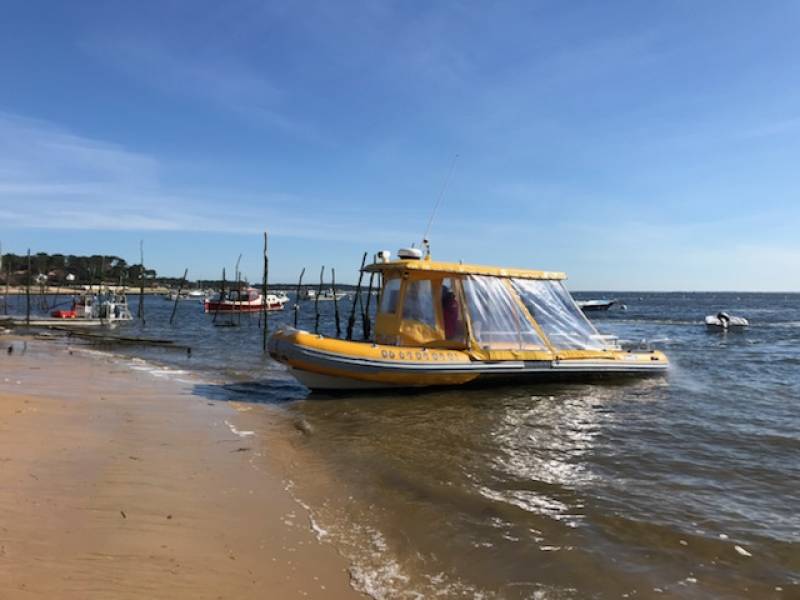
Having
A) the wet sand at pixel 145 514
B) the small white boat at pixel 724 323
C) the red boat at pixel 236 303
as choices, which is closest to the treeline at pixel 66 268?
the red boat at pixel 236 303

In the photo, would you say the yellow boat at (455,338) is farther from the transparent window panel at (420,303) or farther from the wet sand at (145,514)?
the wet sand at (145,514)

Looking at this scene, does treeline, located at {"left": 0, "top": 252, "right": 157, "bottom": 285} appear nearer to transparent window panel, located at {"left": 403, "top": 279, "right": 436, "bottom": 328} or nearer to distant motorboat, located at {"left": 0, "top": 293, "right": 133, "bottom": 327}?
distant motorboat, located at {"left": 0, "top": 293, "right": 133, "bottom": 327}

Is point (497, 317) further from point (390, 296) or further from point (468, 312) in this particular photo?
point (390, 296)

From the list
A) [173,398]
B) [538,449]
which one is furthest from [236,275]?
[538,449]

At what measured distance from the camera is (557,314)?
13.3 m

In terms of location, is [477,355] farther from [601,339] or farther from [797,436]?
[797,436]

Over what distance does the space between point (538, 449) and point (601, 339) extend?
252 inches

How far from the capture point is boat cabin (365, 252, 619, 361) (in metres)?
12.2

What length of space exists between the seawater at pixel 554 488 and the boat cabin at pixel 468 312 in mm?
966

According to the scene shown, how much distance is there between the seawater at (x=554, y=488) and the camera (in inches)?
178

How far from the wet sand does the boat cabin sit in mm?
4489

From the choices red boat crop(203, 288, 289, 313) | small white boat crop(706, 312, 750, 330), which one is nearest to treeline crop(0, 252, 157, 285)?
red boat crop(203, 288, 289, 313)

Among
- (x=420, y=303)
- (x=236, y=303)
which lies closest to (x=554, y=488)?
(x=420, y=303)

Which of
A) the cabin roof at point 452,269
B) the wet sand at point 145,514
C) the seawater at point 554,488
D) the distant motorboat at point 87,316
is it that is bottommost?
the seawater at point 554,488
